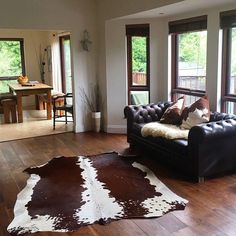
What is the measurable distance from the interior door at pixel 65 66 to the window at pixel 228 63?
4.56 m

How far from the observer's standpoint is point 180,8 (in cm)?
468

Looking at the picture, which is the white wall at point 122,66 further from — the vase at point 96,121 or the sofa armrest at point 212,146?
the sofa armrest at point 212,146

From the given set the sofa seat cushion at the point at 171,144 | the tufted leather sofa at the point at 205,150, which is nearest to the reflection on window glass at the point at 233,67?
the tufted leather sofa at the point at 205,150

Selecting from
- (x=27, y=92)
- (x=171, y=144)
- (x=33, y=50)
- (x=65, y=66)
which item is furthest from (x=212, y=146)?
(x=33, y=50)

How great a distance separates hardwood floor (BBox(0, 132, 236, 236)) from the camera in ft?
9.14

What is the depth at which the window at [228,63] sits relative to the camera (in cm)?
450

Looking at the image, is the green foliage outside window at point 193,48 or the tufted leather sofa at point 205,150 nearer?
the tufted leather sofa at point 205,150

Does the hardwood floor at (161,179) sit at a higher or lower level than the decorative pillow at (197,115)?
lower

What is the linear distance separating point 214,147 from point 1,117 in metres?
6.01

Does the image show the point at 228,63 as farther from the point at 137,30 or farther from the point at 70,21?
the point at 70,21

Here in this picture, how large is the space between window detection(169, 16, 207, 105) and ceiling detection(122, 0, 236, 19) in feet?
0.81

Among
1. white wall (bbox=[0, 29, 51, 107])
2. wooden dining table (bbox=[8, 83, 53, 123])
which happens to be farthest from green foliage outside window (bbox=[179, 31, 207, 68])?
white wall (bbox=[0, 29, 51, 107])

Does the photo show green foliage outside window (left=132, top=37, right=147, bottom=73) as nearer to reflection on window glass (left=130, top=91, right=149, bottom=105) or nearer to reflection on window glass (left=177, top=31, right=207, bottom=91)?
reflection on window glass (left=130, top=91, right=149, bottom=105)

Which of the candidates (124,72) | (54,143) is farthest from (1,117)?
(124,72)
